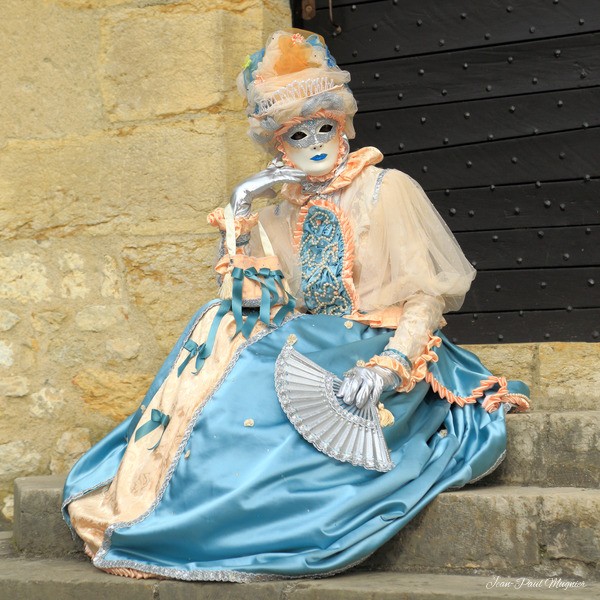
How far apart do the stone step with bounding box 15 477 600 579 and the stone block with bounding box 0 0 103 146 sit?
2.24 meters

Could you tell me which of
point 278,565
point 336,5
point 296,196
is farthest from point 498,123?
point 278,565

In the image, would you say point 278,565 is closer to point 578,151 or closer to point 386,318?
point 386,318

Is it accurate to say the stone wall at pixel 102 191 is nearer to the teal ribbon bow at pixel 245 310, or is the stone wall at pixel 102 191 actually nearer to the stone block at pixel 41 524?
the stone block at pixel 41 524

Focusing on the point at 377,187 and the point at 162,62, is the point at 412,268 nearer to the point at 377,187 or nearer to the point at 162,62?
the point at 377,187

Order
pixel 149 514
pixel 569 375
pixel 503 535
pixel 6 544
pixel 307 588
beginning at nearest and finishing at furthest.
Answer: pixel 307 588
pixel 503 535
pixel 149 514
pixel 6 544
pixel 569 375

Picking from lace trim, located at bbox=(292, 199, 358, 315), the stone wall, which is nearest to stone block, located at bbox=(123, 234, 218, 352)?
the stone wall

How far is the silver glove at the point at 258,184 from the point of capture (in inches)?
143

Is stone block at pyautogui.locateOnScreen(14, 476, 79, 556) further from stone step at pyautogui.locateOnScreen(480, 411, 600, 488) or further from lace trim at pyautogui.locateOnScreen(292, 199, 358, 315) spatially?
stone step at pyautogui.locateOnScreen(480, 411, 600, 488)

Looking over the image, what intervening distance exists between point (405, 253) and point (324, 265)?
0.94ft

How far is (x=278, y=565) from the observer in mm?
3000

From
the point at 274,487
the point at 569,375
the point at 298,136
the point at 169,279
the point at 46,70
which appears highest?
the point at 298,136

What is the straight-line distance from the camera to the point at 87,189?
14.7 ft

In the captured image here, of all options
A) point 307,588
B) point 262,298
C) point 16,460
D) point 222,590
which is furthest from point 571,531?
point 16,460

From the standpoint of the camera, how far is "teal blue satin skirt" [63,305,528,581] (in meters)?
3.04
